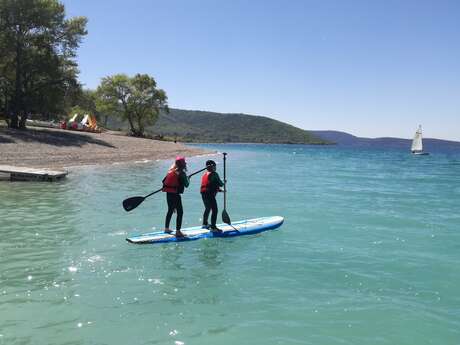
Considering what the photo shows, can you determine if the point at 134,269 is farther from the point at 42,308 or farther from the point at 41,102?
the point at 41,102

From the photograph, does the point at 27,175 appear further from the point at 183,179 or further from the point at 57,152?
the point at 183,179

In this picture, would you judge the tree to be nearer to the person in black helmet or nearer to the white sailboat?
the white sailboat

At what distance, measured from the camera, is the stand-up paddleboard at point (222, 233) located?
39.5 feet

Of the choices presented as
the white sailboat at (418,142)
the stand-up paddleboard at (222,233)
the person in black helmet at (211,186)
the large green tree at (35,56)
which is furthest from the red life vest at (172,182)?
the white sailboat at (418,142)

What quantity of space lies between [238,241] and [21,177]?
16.8 metres

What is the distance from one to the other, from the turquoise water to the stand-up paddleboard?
286mm

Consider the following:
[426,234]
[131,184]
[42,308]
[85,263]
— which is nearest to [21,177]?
[131,184]

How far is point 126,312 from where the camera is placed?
7.42 meters

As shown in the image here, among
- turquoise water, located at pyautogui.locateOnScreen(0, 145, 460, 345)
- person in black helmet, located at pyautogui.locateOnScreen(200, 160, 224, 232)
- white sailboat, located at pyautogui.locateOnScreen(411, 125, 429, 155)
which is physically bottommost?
turquoise water, located at pyautogui.locateOnScreen(0, 145, 460, 345)

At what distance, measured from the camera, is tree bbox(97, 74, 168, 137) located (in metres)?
88.4

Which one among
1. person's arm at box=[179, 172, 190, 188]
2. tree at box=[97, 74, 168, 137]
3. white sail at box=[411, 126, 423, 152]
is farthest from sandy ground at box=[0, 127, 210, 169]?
white sail at box=[411, 126, 423, 152]

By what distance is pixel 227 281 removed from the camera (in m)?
9.21

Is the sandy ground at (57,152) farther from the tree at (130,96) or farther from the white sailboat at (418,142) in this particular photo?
the white sailboat at (418,142)

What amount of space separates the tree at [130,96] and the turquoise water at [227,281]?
73.9 metres
